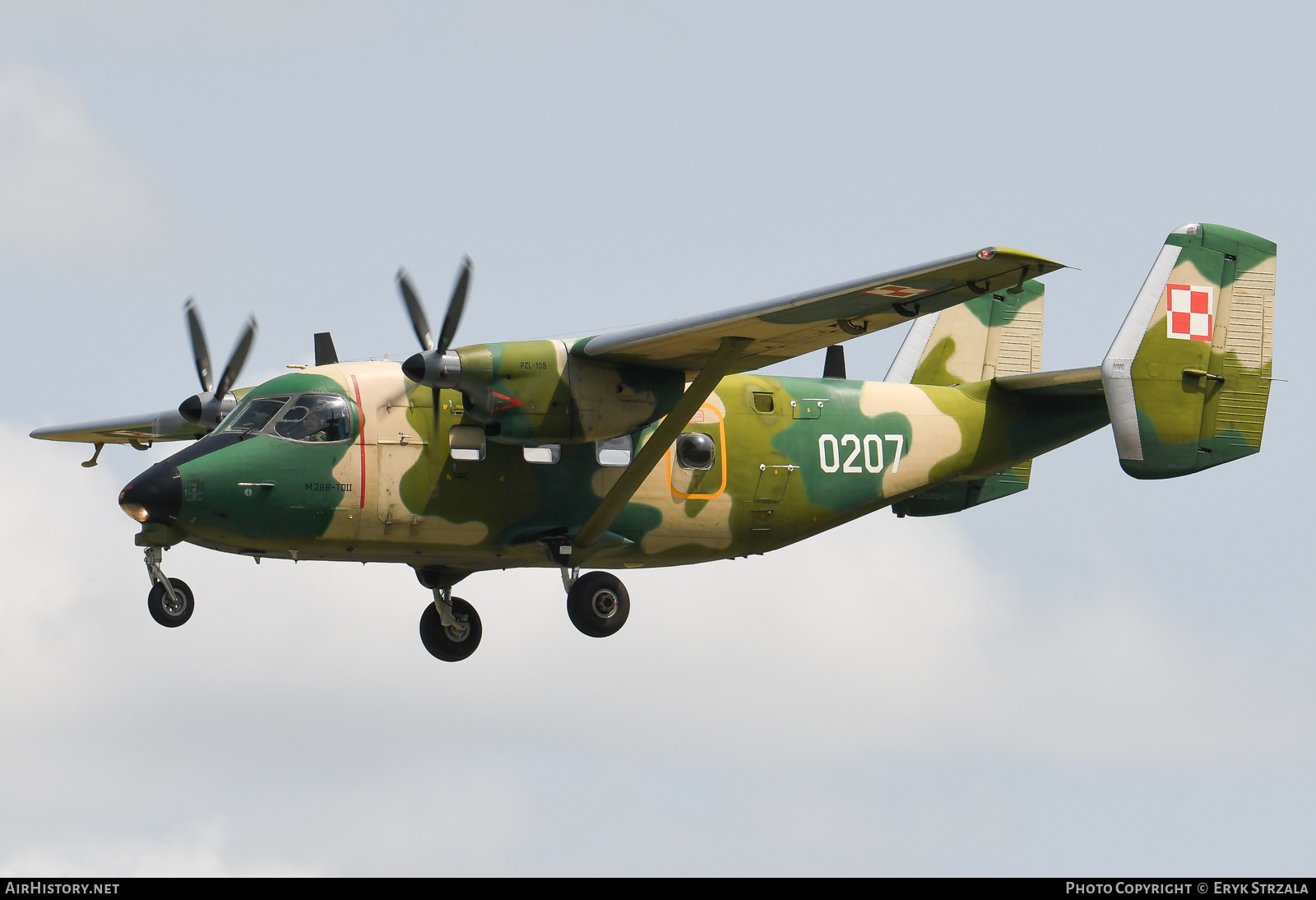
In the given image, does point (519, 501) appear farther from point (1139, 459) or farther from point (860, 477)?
point (1139, 459)

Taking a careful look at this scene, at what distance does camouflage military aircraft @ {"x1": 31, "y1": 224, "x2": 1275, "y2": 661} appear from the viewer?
21.2 m

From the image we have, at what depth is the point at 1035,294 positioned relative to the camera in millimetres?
28922

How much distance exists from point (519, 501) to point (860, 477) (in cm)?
477

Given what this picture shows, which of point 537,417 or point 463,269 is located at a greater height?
point 463,269

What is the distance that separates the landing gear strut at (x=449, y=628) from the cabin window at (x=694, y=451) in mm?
3469

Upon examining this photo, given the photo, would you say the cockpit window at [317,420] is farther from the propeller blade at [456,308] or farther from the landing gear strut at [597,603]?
the landing gear strut at [597,603]

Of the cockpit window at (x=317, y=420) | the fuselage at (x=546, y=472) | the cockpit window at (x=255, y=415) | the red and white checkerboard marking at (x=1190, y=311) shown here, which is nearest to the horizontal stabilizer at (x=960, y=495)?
the fuselage at (x=546, y=472)

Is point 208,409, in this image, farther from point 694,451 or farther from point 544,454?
point 694,451

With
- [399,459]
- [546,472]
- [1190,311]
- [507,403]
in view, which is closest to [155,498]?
[399,459]

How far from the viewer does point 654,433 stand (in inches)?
875

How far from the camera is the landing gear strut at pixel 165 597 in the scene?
2159 cm

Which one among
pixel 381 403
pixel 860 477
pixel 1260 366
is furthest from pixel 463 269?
pixel 1260 366

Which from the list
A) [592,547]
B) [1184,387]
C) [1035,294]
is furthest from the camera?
[1035,294]

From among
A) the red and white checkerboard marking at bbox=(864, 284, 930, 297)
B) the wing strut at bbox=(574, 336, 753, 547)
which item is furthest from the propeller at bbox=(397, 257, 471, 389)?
the red and white checkerboard marking at bbox=(864, 284, 930, 297)
